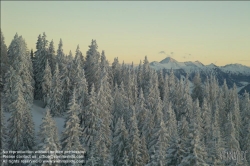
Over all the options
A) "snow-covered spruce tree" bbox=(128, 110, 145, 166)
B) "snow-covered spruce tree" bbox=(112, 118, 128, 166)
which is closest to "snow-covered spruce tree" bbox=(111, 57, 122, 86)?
"snow-covered spruce tree" bbox=(112, 118, 128, 166)

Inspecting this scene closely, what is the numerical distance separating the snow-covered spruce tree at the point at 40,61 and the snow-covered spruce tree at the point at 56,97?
8523mm

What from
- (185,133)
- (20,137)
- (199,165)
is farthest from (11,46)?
(199,165)

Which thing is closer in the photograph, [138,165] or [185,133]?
[185,133]

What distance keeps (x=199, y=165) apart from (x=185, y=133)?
10.7m

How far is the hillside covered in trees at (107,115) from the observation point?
3494 centimetres

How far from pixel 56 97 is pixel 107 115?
17050 mm

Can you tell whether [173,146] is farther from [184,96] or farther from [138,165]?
[184,96]

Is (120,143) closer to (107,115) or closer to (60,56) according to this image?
(107,115)

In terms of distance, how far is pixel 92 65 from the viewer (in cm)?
7031

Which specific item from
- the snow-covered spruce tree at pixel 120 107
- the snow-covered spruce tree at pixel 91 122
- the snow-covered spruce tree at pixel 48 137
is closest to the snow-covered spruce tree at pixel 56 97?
the snow-covered spruce tree at pixel 120 107

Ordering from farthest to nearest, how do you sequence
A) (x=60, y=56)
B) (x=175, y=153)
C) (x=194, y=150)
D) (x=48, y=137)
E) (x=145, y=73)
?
(x=145, y=73) < (x=60, y=56) < (x=175, y=153) < (x=48, y=137) < (x=194, y=150)

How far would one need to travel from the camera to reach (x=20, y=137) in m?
42.0

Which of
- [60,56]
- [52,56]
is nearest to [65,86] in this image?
[60,56]

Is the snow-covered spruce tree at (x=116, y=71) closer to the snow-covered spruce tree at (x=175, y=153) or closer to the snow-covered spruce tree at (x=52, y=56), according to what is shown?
the snow-covered spruce tree at (x=52, y=56)
